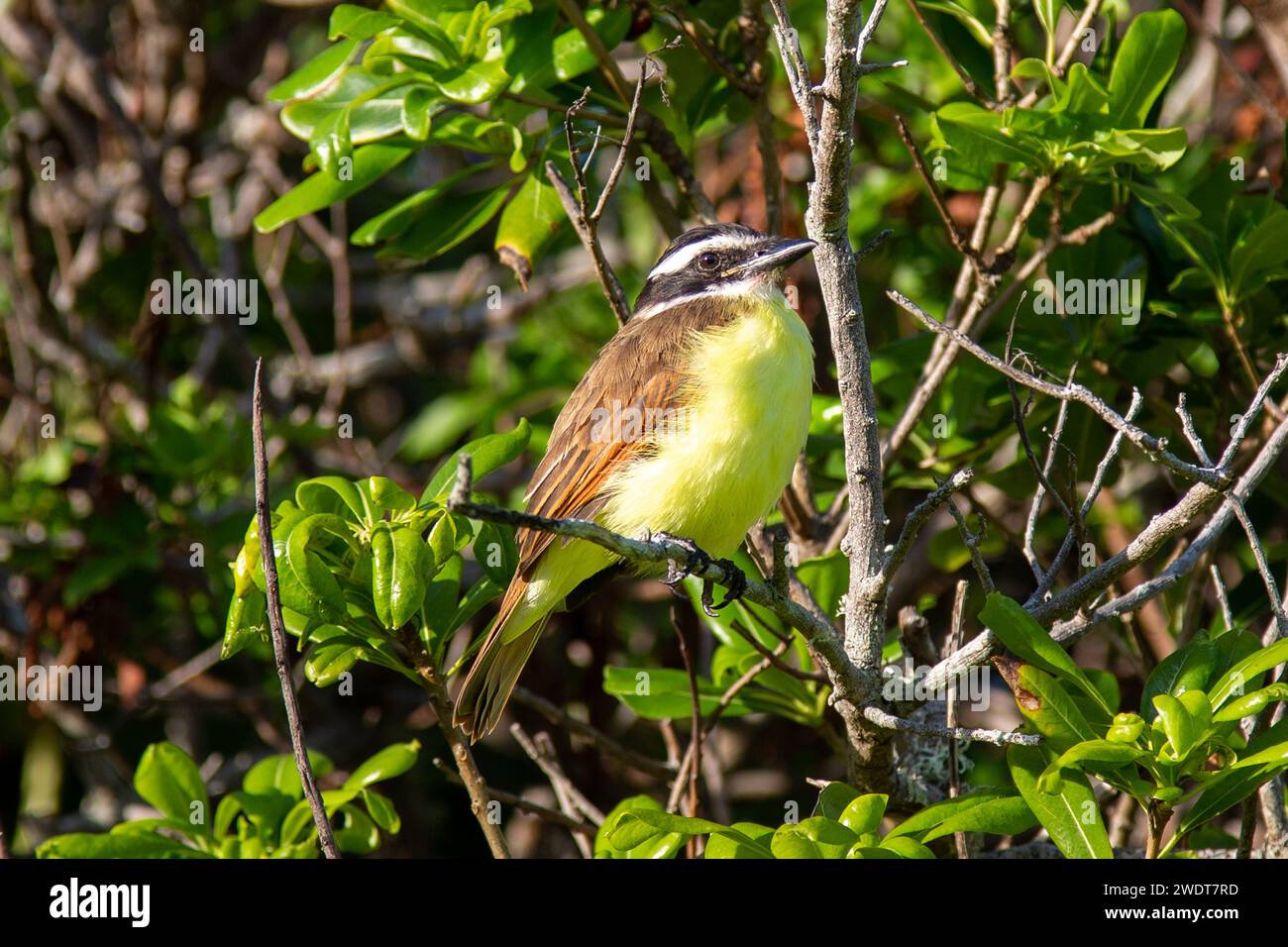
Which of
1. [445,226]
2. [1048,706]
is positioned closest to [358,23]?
[445,226]

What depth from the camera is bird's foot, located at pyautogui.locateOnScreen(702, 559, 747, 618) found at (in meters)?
3.49

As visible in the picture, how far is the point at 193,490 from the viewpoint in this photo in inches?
215

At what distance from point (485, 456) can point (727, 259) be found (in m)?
1.18

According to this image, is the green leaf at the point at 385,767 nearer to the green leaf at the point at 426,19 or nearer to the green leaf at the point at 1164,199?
the green leaf at the point at 426,19

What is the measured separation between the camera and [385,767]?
146 inches

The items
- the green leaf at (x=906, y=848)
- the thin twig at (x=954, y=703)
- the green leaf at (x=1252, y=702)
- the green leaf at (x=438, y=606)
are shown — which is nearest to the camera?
the green leaf at (x=1252, y=702)

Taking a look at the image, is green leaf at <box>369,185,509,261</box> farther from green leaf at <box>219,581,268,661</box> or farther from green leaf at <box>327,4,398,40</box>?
green leaf at <box>219,581,268,661</box>

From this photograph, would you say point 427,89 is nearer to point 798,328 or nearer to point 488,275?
point 798,328

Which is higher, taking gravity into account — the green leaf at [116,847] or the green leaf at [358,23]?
the green leaf at [358,23]

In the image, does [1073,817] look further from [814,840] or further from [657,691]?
[657,691]

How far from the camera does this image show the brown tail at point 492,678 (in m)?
3.78

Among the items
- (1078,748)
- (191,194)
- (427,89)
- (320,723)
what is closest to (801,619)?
(1078,748)

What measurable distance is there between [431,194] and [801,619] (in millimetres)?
1899

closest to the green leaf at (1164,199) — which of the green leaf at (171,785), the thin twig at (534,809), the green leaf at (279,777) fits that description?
the thin twig at (534,809)
